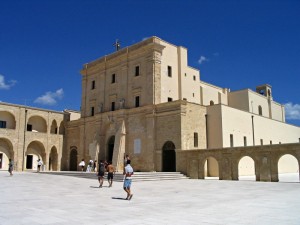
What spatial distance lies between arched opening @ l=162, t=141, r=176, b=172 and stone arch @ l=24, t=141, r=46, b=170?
62.9 feet

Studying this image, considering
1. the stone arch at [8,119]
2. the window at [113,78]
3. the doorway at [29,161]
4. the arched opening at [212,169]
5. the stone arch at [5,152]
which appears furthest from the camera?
the doorway at [29,161]

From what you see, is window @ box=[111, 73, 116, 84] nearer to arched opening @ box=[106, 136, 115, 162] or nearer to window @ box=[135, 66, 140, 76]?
window @ box=[135, 66, 140, 76]

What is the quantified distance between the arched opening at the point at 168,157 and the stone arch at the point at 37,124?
2075 centimetres

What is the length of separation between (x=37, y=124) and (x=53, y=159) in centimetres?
530

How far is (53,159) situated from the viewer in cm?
4278

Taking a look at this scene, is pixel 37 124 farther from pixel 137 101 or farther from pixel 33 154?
pixel 137 101

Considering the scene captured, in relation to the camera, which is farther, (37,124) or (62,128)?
(62,128)

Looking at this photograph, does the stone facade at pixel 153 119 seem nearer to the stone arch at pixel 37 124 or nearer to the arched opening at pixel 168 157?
the arched opening at pixel 168 157

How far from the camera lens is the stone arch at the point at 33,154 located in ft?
136

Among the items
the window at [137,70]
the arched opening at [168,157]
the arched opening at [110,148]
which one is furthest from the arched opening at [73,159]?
the arched opening at [168,157]

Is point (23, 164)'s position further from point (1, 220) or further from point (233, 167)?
point (1, 220)

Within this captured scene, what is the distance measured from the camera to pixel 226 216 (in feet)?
28.6

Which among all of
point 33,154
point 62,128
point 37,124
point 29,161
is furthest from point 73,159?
point 37,124

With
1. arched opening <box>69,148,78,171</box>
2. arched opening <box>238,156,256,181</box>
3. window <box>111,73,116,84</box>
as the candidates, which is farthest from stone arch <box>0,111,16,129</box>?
arched opening <box>238,156,256,181</box>
